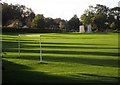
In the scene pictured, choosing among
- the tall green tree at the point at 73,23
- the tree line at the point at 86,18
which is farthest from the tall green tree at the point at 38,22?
the tall green tree at the point at 73,23

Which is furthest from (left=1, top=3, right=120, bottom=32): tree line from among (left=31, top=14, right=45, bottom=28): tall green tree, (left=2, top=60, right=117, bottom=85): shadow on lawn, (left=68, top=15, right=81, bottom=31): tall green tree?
(left=2, top=60, right=117, bottom=85): shadow on lawn

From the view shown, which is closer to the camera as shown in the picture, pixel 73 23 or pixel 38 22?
pixel 38 22

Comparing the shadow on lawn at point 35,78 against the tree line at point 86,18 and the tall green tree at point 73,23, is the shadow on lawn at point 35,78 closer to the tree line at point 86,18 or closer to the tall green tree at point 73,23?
the tree line at point 86,18

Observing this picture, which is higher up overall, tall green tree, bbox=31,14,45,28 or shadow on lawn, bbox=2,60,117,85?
tall green tree, bbox=31,14,45,28

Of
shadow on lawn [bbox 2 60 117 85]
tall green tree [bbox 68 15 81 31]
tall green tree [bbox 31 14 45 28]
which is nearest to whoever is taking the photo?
shadow on lawn [bbox 2 60 117 85]

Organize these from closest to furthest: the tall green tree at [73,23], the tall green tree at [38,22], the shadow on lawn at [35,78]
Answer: the shadow on lawn at [35,78]
the tall green tree at [38,22]
the tall green tree at [73,23]

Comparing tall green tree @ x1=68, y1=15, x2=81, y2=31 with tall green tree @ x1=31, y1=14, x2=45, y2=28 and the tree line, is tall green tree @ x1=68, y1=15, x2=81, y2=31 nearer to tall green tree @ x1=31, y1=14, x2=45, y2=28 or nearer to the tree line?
the tree line

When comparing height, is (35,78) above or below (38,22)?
below

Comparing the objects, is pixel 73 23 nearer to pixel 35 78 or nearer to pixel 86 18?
pixel 86 18

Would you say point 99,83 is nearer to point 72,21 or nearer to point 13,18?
point 13,18

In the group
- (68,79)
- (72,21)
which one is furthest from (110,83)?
(72,21)

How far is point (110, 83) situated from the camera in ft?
34.9

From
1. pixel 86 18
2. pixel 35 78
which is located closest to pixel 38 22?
pixel 86 18

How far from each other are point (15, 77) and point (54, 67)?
9.91 feet
